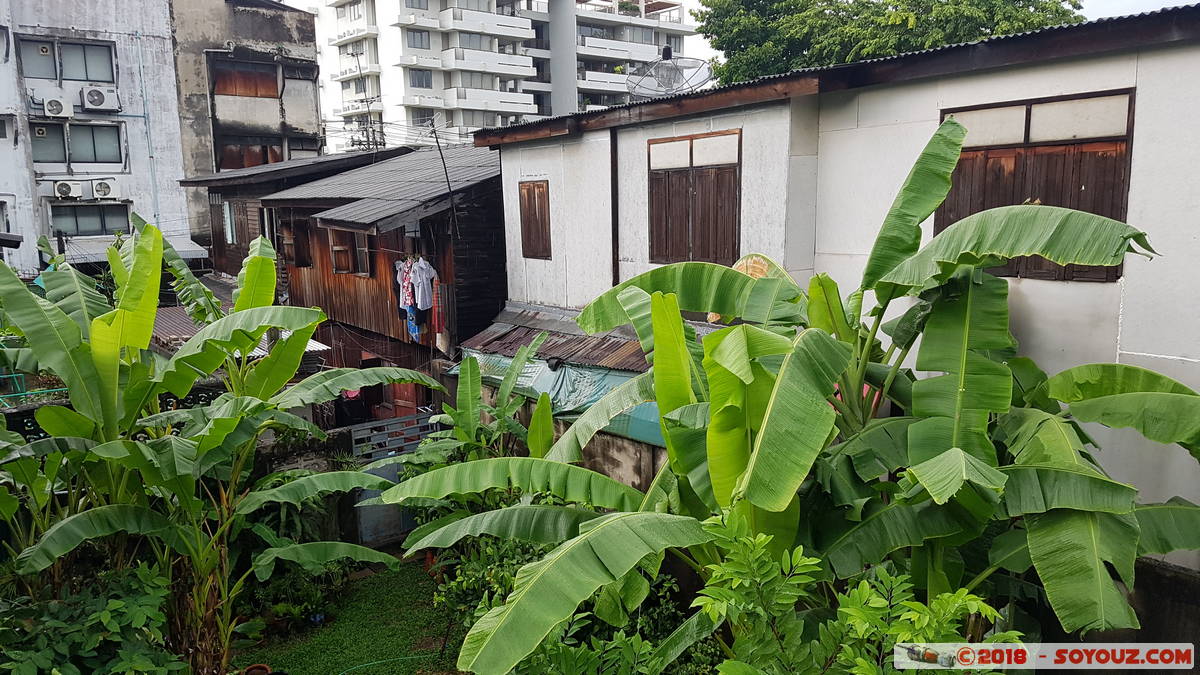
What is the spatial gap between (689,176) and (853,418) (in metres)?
5.34

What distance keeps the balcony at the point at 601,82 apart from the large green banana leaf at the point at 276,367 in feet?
136

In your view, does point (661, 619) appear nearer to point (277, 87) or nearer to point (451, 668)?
point (451, 668)

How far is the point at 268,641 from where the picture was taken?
28.1 ft

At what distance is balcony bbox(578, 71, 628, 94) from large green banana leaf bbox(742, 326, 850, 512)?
43.8m

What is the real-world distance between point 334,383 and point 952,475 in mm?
5248

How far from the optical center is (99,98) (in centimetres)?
2548

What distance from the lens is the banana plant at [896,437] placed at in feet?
13.1

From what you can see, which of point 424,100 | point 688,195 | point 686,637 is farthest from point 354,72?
point 686,637

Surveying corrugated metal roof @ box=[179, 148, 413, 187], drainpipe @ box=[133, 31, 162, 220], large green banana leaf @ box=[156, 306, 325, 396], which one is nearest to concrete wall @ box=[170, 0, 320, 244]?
drainpipe @ box=[133, 31, 162, 220]

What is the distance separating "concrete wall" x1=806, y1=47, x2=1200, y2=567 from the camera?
19.7ft

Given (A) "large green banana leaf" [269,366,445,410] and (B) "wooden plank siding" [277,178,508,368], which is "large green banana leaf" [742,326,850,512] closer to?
(A) "large green banana leaf" [269,366,445,410]

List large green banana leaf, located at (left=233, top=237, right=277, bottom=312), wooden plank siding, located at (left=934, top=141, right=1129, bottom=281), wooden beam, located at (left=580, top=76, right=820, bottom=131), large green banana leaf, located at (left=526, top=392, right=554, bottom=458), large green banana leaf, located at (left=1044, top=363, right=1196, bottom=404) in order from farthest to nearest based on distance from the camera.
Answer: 1. wooden beam, located at (left=580, top=76, right=820, bottom=131)
2. large green banana leaf, located at (left=526, top=392, right=554, bottom=458)
3. large green banana leaf, located at (left=233, top=237, right=277, bottom=312)
4. wooden plank siding, located at (left=934, top=141, right=1129, bottom=281)
5. large green banana leaf, located at (left=1044, top=363, right=1196, bottom=404)

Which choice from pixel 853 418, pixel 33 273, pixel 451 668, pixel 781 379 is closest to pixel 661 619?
pixel 451 668

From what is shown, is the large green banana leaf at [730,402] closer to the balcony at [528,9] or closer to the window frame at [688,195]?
the window frame at [688,195]
